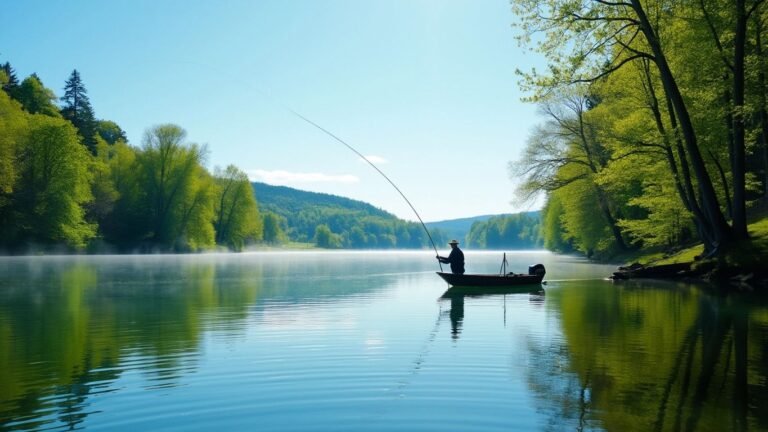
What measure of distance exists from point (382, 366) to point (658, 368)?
14.2 feet

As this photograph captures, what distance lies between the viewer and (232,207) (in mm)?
91938

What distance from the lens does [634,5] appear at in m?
23.1

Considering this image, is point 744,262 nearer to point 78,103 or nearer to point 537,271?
point 537,271

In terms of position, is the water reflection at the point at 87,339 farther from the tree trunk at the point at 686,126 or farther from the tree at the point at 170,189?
the tree at the point at 170,189

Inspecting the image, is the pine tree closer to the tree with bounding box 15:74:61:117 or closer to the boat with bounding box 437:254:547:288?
the tree with bounding box 15:74:61:117

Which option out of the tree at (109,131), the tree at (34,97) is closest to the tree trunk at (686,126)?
the tree at (34,97)

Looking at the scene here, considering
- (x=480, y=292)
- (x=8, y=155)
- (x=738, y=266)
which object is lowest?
(x=480, y=292)

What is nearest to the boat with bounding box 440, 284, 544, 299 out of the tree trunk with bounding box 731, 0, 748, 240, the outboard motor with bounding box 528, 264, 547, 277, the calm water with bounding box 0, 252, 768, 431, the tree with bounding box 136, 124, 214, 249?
the outboard motor with bounding box 528, 264, 547, 277

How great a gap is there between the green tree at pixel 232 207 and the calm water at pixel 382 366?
72.7 m

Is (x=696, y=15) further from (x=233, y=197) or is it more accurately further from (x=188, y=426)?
(x=233, y=197)

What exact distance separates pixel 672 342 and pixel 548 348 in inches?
101

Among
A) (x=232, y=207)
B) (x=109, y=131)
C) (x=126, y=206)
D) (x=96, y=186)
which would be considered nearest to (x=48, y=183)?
(x=96, y=186)

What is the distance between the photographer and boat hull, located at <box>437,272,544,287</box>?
26.4 meters

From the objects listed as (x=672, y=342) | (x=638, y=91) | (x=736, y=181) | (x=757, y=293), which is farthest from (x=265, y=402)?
(x=638, y=91)
